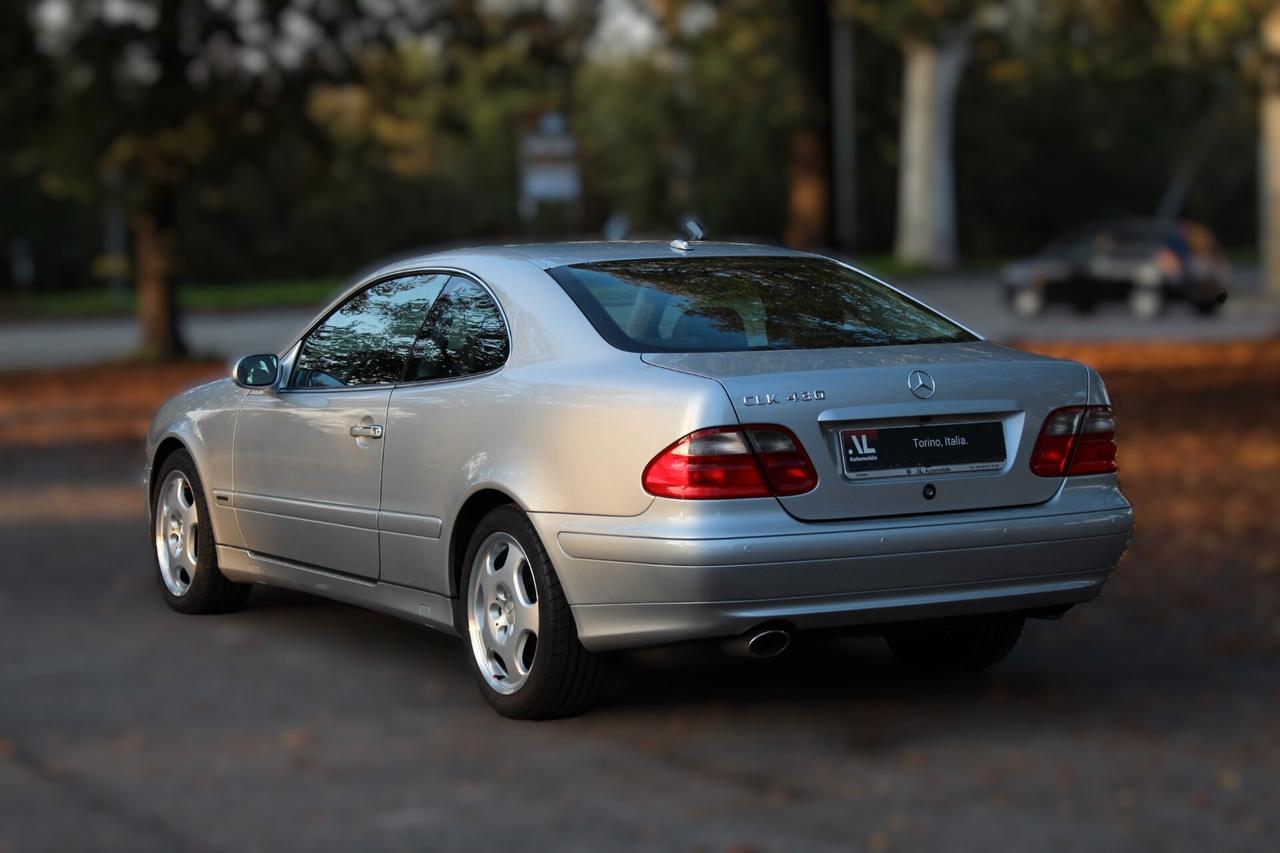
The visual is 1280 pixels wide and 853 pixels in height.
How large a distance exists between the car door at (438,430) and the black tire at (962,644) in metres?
0.61

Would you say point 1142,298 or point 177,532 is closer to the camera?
point 177,532

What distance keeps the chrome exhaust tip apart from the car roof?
0.58 meters

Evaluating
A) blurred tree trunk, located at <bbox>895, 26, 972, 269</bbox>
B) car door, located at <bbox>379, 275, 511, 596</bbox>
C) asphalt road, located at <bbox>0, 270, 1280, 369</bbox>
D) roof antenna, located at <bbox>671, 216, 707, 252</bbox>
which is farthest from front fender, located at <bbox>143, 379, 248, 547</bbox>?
blurred tree trunk, located at <bbox>895, 26, 972, 269</bbox>

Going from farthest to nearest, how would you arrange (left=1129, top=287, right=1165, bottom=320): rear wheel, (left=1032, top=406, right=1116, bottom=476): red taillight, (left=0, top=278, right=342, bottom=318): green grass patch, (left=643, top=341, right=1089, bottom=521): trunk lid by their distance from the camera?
(left=0, top=278, right=342, bottom=318): green grass patch < (left=1129, top=287, right=1165, bottom=320): rear wheel < (left=1032, top=406, right=1116, bottom=476): red taillight < (left=643, top=341, right=1089, bottom=521): trunk lid

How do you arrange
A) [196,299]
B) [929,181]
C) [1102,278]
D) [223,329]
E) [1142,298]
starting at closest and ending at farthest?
[1102,278]
[1142,298]
[223,329]
[196,299]
[929,181]

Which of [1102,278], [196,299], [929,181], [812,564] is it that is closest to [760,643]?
[812,564]

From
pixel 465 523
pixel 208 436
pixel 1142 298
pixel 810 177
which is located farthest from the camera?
pixel 810 177

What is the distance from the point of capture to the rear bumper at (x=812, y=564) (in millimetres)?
2693

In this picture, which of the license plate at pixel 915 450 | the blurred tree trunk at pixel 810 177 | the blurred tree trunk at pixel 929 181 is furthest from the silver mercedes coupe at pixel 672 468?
the blurred tree trunk at pixel 929 181

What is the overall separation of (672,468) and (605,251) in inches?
18.1

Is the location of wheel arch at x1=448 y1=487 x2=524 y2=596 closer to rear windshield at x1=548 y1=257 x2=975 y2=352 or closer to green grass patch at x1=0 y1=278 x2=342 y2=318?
rear windshield at x1=548 y1=257 x2=975 y2=352

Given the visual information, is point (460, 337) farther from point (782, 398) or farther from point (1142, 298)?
point (1142, 298)

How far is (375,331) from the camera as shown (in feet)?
9.58

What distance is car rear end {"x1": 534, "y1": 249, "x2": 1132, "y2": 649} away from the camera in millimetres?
2670
